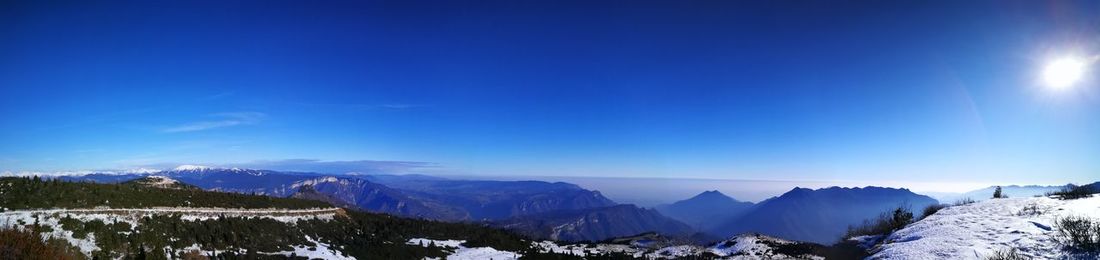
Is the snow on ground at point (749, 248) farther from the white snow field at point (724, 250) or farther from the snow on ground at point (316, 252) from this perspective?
the snow on ground at point (316, 252)

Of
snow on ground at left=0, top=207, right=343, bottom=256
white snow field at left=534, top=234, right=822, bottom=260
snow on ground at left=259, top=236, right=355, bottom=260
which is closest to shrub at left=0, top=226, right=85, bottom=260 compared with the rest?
snow on ground at left=0, top=207, right=343, bottom=256

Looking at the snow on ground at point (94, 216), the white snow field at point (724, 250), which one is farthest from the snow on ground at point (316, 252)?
the white snow field at point (724, 250)

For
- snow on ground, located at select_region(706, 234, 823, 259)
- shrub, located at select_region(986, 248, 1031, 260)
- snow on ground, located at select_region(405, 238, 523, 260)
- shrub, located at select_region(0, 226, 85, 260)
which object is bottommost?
snow on ground, located at select_region(405, 238, 523, 260)

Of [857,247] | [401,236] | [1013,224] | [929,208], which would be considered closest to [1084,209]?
[1013,224]

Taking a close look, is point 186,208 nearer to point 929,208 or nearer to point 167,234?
point 167,234

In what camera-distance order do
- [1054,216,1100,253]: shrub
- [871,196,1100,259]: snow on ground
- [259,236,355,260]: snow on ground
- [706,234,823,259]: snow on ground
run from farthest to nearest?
[706,234,823,259]: snow on ground, [259,236,355,260]: snow on ground, [871,196,1100,259]: snow on ground, [1054,216,1100,253]: shrub

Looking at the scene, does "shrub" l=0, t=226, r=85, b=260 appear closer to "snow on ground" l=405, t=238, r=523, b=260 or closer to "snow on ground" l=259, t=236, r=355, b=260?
"snow on ground" l=259, t=236, r=355, b=260
